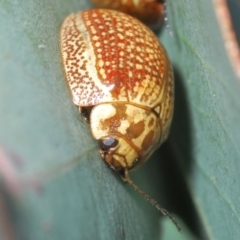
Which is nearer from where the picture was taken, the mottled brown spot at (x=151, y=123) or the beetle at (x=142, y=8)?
the mottled brown spot at (x=151, y=123)

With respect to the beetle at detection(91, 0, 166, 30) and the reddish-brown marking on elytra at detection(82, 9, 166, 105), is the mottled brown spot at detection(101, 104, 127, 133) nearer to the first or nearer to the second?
the reddish-brown marking on elytra at detection(82, 9, 166, 105)

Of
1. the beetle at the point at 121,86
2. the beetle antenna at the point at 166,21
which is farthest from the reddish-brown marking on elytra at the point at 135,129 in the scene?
the beetle antenna at the point at 166,21

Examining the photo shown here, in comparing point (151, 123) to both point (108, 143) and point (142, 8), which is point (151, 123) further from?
point (142, 8)

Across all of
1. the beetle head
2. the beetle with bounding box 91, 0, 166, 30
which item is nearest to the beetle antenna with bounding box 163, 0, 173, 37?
the beetle with bounding box 91, 0, 166, 30

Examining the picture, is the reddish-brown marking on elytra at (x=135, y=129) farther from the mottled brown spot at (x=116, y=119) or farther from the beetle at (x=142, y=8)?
the beetle at (x=142, y=8)

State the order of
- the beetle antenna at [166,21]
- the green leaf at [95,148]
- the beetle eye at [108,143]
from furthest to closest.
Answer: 1. the beetle antenna at [166,21]
2. the beetle eye at [108,143]
3. the green leaf at [95,148]

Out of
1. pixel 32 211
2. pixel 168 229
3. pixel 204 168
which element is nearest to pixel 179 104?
pixel 204 168

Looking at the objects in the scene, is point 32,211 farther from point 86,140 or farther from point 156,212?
point 156,212
